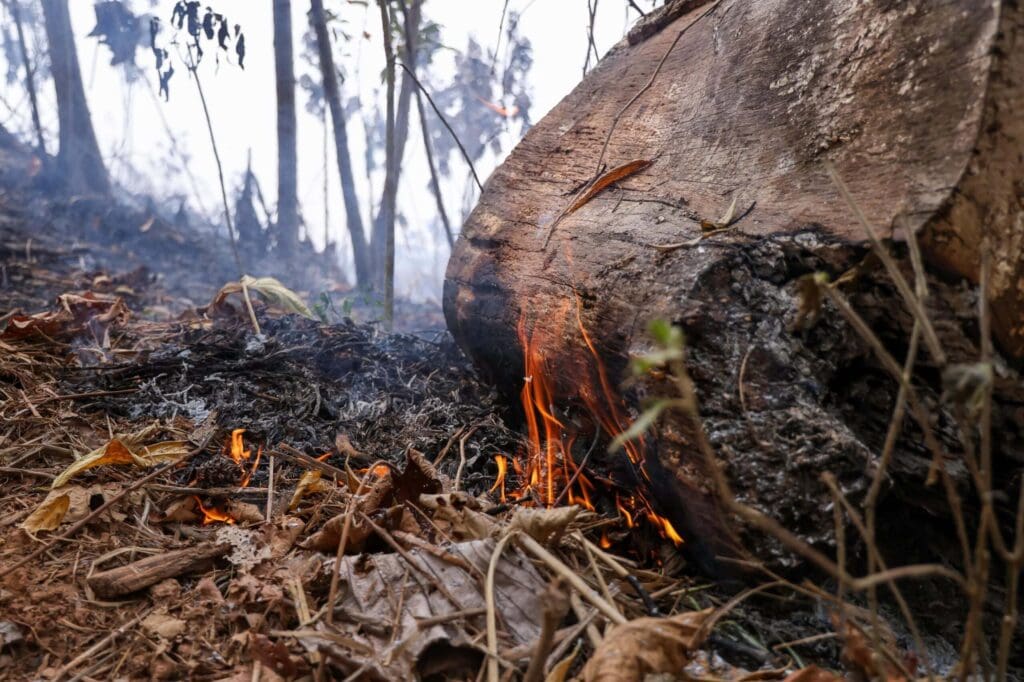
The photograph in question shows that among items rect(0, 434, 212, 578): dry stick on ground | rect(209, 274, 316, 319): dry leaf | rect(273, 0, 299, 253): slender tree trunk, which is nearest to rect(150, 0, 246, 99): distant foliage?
rect(209, 274, 316, 319): dry leaf

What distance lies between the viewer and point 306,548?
1.59 meters

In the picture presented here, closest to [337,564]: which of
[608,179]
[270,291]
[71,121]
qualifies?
[608,179]

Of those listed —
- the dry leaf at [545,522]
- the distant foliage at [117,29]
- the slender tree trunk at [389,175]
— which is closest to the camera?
the dry leaf at [545,522]

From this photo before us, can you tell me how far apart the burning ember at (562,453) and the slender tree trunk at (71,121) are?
30.6ft

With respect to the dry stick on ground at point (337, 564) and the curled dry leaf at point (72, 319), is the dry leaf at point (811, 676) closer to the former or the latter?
the dry stick on ground at point (337, 564)

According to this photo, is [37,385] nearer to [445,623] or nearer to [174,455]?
[174,455]

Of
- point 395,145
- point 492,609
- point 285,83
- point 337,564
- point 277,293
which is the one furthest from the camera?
point 395,145

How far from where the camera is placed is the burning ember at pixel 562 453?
181 cm

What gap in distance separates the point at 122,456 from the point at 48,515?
0.86 feet

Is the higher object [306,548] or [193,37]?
[193,37]

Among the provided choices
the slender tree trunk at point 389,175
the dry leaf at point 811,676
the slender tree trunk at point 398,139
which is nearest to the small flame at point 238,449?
the dry leaf at point 811,676

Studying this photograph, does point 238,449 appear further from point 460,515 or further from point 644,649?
point 644,649

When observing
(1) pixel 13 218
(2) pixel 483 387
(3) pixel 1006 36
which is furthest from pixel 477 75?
(3) pixel 1006 36

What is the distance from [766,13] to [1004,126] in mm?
1039
